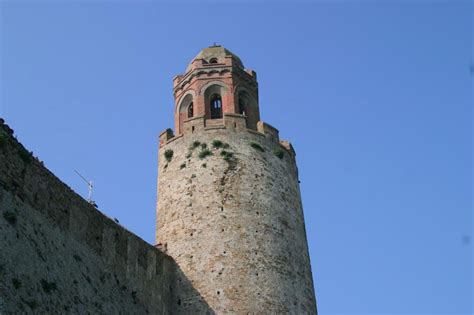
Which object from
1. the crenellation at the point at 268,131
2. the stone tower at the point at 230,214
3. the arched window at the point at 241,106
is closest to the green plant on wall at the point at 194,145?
the stone tower at the point at 230,214

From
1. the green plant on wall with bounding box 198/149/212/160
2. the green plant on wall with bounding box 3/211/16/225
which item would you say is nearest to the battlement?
the green plant on wall with bounding box 198/149/212/160

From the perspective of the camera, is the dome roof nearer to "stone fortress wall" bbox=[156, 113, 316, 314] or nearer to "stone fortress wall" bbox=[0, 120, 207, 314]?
"stone fortress wall" bbox=[156, 113, 316, 314]

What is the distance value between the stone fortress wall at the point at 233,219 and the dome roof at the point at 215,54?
4.74 meters

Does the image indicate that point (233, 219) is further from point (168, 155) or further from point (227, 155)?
point (168, 155)

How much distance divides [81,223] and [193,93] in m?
12.5

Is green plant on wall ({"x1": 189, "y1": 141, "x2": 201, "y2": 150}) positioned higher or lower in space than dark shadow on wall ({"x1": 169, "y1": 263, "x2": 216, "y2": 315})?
higher

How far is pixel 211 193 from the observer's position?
997 inches

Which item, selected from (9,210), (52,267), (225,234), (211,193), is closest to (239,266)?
(225,234)

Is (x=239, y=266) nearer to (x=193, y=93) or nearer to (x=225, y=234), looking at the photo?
(x=225, y=234)

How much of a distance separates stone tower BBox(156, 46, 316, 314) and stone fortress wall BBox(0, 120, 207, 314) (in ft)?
7.74

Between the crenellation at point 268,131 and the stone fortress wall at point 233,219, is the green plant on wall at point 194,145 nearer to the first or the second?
the stone fortress wall at point 233,219

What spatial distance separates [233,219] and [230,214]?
23cm

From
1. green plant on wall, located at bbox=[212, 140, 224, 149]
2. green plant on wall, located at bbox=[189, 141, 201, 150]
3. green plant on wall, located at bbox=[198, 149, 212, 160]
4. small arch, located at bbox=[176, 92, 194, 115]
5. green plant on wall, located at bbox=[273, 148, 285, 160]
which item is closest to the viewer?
green plant on wall, located at bbox=[198, 149, 212, 160]

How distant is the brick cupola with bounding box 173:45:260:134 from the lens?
30125 millimetres
